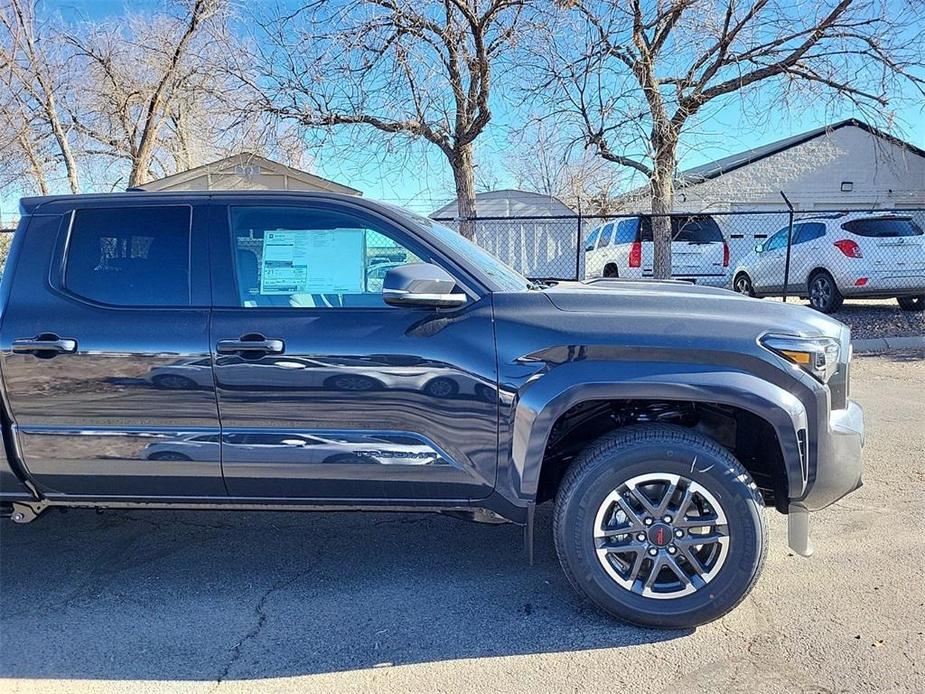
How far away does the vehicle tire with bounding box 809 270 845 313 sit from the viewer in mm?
11000

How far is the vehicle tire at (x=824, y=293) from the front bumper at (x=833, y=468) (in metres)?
9.16

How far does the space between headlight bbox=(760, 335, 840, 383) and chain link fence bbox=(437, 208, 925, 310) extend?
643cm

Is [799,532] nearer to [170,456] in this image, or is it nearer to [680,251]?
[170,456]

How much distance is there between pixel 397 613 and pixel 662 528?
1.27 meters

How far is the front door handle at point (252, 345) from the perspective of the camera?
2928mm

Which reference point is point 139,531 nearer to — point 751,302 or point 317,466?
point 317,466

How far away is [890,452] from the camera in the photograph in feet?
16.6

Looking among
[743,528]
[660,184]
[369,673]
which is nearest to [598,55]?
[660,184]

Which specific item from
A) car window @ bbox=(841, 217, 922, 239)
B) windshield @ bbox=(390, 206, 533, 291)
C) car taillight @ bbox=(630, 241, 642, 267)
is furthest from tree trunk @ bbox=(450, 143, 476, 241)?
windshield @ bbox=(390, 206, 533, 291)

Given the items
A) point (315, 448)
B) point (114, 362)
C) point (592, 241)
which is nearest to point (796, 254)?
point (592, 241)

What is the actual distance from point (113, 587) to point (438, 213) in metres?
18.5

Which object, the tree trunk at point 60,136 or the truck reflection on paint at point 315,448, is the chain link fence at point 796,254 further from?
the tree trunk at point 60,136

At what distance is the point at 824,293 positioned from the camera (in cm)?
1120

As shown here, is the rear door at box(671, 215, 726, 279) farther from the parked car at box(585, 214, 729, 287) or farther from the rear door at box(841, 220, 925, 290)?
the rear door at box(841, 220, 925, 290)
